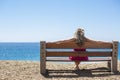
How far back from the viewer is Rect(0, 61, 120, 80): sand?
1173 centimetres

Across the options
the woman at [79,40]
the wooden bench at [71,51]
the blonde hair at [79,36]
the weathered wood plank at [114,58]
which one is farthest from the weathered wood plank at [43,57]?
the weathered wood plank at [114,58]

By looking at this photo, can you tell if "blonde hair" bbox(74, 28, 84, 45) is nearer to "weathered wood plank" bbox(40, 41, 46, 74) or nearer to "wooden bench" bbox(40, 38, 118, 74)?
"wooden bench" bbox(40, 38, 118, 74)

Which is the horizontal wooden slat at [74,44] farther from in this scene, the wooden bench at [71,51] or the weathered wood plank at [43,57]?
the weathered wood plank at [43,57]

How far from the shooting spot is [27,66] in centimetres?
1395

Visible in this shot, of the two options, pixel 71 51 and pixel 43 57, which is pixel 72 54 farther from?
pixel 43 57

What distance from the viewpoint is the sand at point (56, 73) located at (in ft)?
38.5

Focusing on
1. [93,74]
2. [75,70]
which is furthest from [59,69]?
[93,74]

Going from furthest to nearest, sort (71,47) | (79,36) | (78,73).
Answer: (79,36)
(71,47)
(78,73)

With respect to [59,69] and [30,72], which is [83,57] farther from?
[30,72]

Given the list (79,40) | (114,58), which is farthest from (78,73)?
(114,58)

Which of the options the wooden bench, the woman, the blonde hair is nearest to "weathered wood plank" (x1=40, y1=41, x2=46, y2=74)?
the wooden bench

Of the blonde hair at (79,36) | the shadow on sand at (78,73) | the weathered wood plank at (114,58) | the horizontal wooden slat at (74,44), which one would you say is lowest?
the shadow on sand at (78,73)

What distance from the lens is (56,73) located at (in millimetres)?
12586

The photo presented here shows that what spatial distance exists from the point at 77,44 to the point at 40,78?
2106 mm
